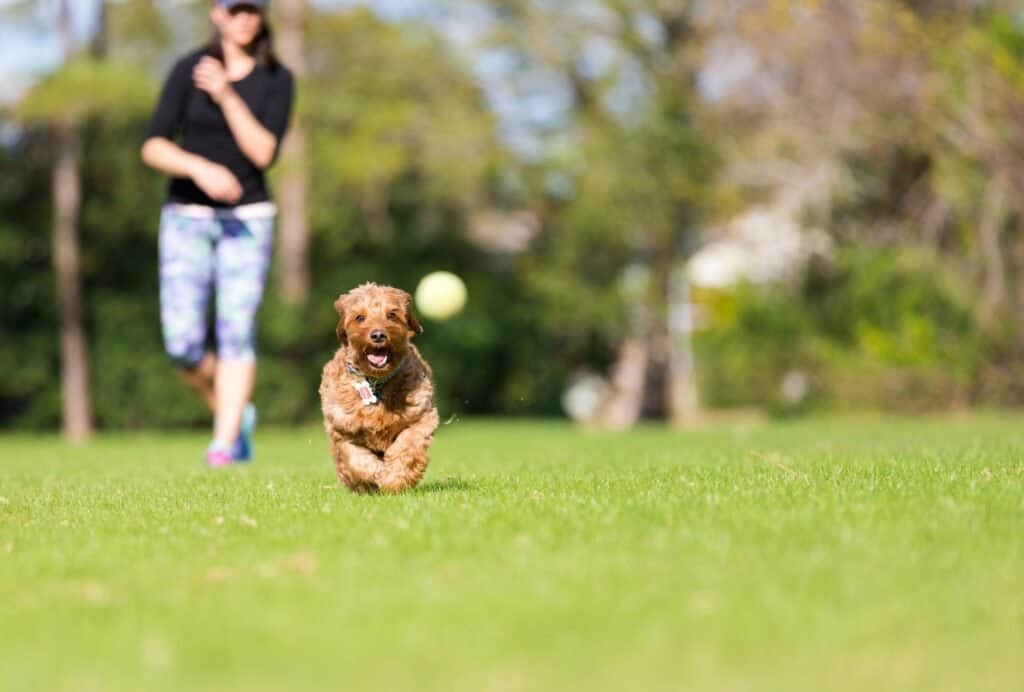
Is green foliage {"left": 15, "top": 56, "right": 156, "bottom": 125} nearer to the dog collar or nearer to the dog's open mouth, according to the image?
the dog collar

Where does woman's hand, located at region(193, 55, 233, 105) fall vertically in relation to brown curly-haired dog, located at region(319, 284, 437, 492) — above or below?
above

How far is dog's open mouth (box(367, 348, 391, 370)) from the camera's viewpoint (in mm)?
6086

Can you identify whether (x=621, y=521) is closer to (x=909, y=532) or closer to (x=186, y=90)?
(x=909, y=532)

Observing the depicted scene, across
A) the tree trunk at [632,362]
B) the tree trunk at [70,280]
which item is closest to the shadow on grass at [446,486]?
the tree trunk at [70,280]

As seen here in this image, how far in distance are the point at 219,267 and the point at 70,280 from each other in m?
11.5

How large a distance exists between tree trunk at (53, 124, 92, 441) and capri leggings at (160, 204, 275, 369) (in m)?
11.3

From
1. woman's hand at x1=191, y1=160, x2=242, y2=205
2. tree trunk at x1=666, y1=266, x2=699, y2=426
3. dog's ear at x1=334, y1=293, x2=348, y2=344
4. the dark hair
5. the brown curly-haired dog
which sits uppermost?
the dark hair

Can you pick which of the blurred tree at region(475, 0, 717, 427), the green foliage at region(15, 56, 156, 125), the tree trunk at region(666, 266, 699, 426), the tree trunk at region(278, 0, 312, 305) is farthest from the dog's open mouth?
the tree trunk at region(666, 266, 699, 426)

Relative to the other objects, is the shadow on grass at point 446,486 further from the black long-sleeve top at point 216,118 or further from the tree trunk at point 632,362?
the tree trunk at point 632,362

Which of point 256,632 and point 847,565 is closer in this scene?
point 256,632

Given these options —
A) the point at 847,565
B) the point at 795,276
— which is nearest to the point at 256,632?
the point at 847,565

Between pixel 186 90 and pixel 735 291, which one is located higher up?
pixel 186 90

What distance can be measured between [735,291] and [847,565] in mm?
20916

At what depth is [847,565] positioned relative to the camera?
160 inches
